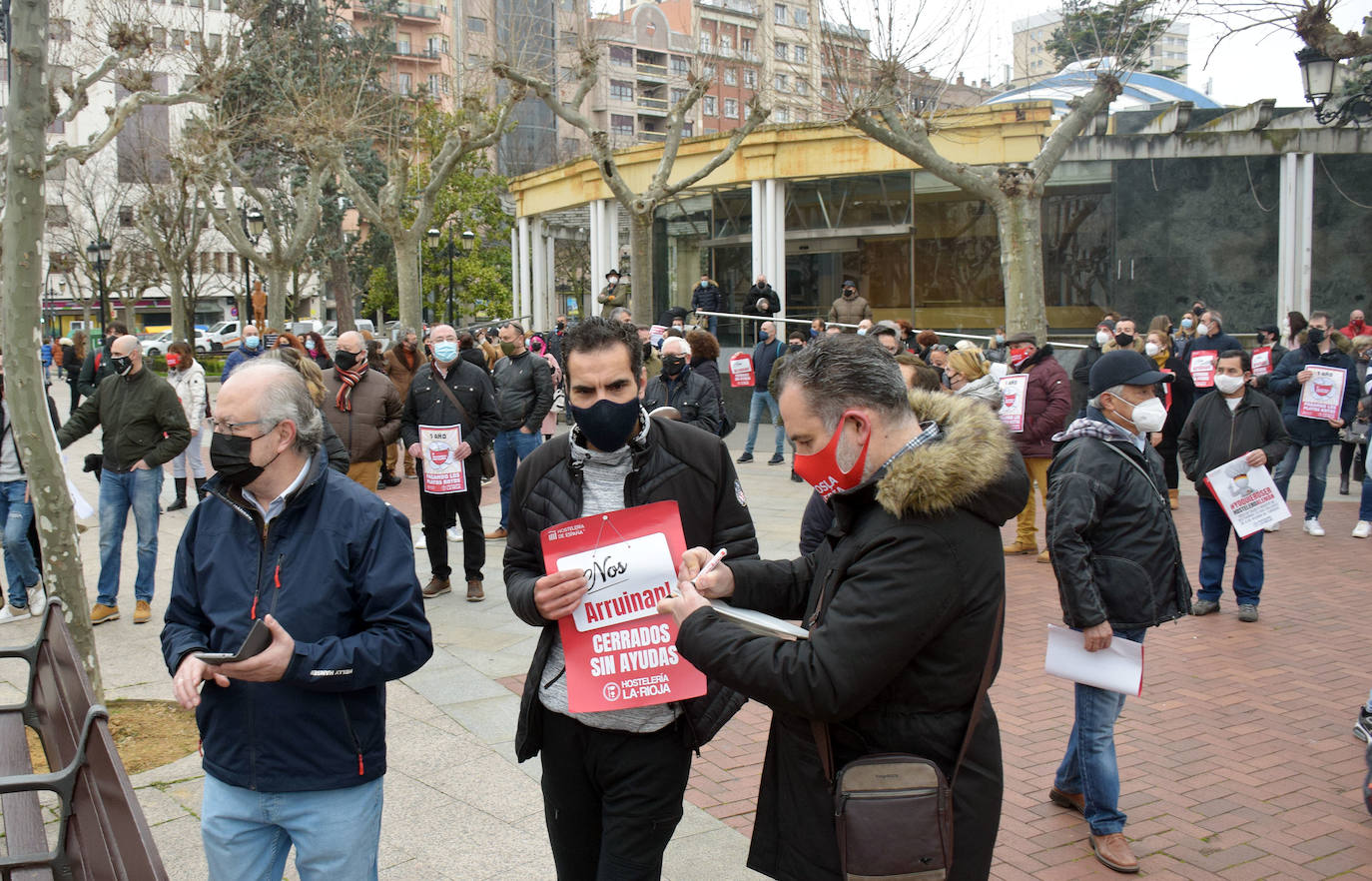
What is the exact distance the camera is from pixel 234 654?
8.84 ft

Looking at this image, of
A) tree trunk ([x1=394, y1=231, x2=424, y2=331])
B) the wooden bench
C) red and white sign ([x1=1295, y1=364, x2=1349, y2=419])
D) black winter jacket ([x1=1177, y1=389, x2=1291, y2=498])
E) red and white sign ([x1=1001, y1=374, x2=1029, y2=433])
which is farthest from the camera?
tree trunk ([x1=394, y1=231, x2=424, y2=331])

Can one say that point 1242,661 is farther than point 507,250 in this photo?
No

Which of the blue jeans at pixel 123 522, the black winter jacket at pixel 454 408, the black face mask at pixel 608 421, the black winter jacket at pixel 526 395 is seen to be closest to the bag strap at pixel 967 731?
the black face mask at pixel 608 421

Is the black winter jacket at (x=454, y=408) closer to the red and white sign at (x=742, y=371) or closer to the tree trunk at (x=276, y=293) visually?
the red and white sign at (x=742, y=371)

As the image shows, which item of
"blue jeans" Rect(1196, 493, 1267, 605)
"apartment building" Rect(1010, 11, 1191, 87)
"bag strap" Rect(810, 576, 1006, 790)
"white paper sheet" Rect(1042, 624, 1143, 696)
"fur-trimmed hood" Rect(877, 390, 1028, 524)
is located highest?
"apartment building" Rect(1010, 11, 1191, 87)

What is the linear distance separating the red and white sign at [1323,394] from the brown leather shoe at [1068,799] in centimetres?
858

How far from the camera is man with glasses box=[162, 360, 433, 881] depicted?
113 inches

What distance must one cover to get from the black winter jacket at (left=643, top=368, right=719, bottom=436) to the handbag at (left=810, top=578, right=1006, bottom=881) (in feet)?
22.4

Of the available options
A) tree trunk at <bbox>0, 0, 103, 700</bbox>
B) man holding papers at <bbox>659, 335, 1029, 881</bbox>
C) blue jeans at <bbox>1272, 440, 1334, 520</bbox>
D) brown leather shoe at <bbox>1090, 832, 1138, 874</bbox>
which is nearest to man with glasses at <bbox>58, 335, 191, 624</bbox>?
tree trunk at <bbox>0, 0, 103, 700</bbox>

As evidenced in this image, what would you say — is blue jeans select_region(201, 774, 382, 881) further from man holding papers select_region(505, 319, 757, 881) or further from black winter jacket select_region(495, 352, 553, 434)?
black winter jacket select_region(495, 352, 553, 434)

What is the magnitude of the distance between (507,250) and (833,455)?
52.3m

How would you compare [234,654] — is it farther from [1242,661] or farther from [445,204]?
[445,204]

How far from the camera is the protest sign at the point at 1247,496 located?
7.64 metres

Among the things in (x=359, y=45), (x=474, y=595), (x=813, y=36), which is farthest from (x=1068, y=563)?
(x=359, y=45)
